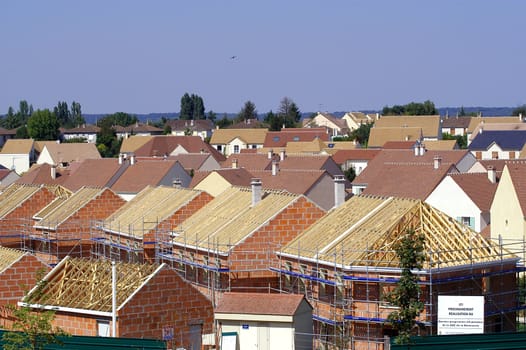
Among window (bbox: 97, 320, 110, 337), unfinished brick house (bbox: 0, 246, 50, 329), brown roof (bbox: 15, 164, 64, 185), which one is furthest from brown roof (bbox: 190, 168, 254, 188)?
window (bbox: 97, 320, 110, 337)

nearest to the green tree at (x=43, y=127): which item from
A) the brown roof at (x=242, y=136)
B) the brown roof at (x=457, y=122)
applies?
the brown roof at (x=242, y=136)

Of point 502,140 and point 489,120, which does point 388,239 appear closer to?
point 502,140

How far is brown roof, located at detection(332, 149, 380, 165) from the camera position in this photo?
106 meters

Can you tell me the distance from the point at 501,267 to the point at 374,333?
14.6 feet

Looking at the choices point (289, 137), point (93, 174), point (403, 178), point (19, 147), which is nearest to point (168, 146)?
point (289, 137)

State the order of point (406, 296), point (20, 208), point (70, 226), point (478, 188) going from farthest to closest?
point (478, 188) → point (20, 208) → point (70, 226) → point (406, 296)

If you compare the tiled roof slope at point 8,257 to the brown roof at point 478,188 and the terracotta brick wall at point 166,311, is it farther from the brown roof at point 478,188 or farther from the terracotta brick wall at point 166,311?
the brown roof at point 478,188

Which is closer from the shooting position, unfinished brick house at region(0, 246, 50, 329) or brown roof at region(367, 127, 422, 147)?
unfinished brick house at region(0, 246, 50, 329)

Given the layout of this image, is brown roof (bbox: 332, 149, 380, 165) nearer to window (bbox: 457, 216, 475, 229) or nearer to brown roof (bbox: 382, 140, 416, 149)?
brown roof (bbox: 382, 140, 416, 149)

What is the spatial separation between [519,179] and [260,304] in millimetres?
20424

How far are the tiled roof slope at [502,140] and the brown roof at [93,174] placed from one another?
4237 centimetres

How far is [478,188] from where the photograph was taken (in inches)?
2394

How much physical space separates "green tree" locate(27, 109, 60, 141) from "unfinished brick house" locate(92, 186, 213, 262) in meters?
129

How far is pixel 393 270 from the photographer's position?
1249 inches
